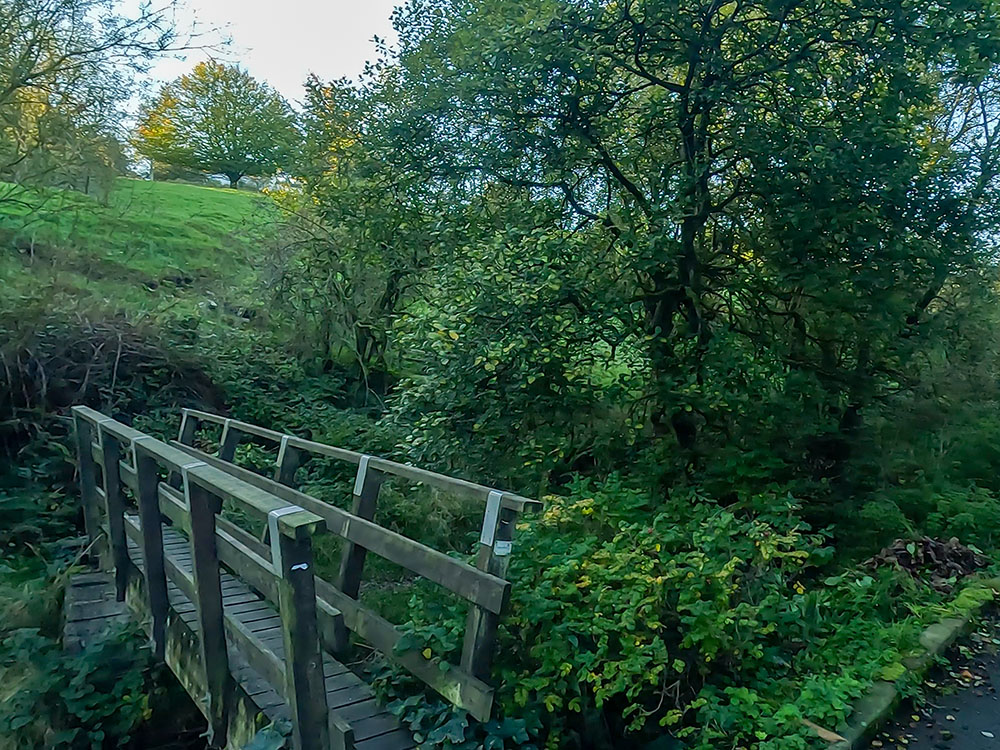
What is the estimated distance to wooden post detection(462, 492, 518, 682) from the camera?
119 inches

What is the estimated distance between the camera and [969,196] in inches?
213

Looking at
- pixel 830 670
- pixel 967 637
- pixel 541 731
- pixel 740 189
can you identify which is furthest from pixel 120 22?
pixel 967 637

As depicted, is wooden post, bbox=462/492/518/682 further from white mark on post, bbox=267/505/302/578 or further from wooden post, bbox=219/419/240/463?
wooden post, bbox=219/419/240/463

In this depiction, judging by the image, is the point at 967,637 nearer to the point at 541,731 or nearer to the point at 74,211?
the point at 541,731

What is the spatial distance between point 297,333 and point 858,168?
7.44 m

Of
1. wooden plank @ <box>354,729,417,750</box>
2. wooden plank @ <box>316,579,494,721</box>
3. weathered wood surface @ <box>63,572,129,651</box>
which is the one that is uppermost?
wooden plank @ <box>316,579,494,721</box>

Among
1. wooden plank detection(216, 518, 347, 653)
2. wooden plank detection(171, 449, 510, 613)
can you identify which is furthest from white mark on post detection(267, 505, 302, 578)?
wooden plank detection(171, 449, 510, 613)

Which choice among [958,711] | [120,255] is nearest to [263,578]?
[958,711]

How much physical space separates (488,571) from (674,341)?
3422 mm

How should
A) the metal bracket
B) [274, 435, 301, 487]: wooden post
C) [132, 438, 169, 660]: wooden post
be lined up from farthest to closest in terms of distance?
[274, 435, 301, 487]: wooden post, [132, 438, 169, 660]: wooden post, the metal bracket

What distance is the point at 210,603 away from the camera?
3141 millimetres

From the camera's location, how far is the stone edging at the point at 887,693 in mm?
3158

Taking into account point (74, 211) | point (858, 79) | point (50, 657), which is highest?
point (858, 79)

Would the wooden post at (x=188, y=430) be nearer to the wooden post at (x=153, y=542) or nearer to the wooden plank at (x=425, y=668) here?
the wooden post at (x=153, y=542)
